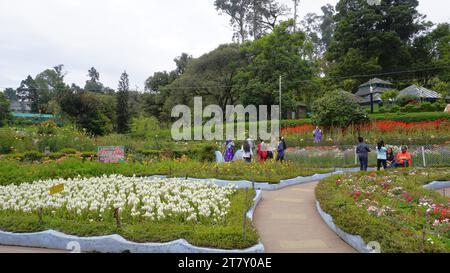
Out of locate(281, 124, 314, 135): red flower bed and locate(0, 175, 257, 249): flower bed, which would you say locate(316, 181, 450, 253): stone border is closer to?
locate(0, 175, 257, 249): flower bed

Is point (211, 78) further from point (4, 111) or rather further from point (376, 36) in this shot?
point (4, 111)

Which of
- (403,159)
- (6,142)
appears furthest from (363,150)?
(6,142)

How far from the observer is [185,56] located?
4253cm

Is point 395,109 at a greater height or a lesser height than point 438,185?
greater

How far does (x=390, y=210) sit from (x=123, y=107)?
25.8 meters

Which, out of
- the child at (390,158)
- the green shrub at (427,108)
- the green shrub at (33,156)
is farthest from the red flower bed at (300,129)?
the green shrub at (33,156)

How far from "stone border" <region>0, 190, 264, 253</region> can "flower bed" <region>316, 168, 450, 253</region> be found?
1653 mm

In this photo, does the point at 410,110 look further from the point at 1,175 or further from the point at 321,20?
the point at 321,20

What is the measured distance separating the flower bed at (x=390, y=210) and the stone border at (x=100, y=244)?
1.65 m

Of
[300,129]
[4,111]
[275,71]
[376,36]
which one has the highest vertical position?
[376,36]

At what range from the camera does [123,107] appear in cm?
2948

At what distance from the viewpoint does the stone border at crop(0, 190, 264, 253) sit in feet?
16.2

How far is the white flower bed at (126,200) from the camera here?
645cm
